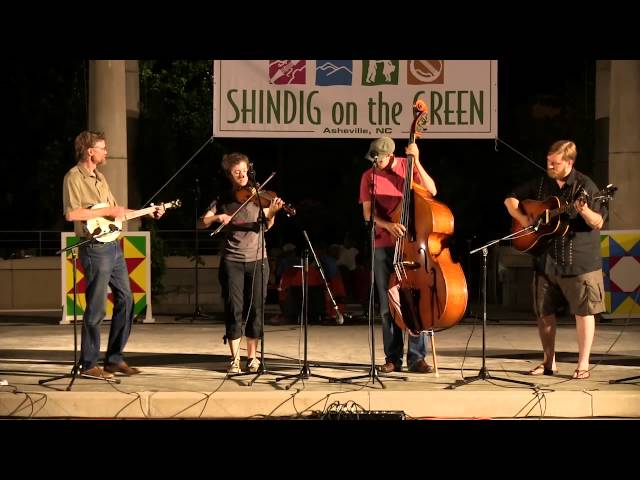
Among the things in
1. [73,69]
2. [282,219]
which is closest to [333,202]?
[282,219]

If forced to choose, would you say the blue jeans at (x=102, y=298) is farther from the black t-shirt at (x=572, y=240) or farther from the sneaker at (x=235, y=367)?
the black t-shirt at (x=572, y=240)

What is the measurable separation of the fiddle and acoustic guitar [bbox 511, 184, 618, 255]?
1.85 m

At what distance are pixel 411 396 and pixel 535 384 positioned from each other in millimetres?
1070

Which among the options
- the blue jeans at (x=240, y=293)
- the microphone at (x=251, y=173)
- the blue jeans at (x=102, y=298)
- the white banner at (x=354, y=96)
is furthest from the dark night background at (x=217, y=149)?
the blue jeans at (x=102, y=298)

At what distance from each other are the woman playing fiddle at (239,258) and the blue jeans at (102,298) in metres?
0.77

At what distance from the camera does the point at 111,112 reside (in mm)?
12734

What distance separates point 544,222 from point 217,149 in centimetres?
1692

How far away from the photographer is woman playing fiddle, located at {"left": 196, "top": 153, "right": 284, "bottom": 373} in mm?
8539

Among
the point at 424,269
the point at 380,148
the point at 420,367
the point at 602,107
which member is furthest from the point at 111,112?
the point at 602,107

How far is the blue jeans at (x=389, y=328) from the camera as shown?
8477mm

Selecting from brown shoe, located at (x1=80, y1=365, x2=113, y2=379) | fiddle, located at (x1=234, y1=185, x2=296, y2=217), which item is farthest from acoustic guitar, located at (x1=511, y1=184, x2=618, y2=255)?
brown shoe, located at (x1=80, y1=365, x2=113, y2=379)

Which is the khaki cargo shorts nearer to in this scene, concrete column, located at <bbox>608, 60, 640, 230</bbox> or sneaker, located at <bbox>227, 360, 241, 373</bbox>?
sneaker, located at <bbox>227, 360, 241, 373</bbox>
